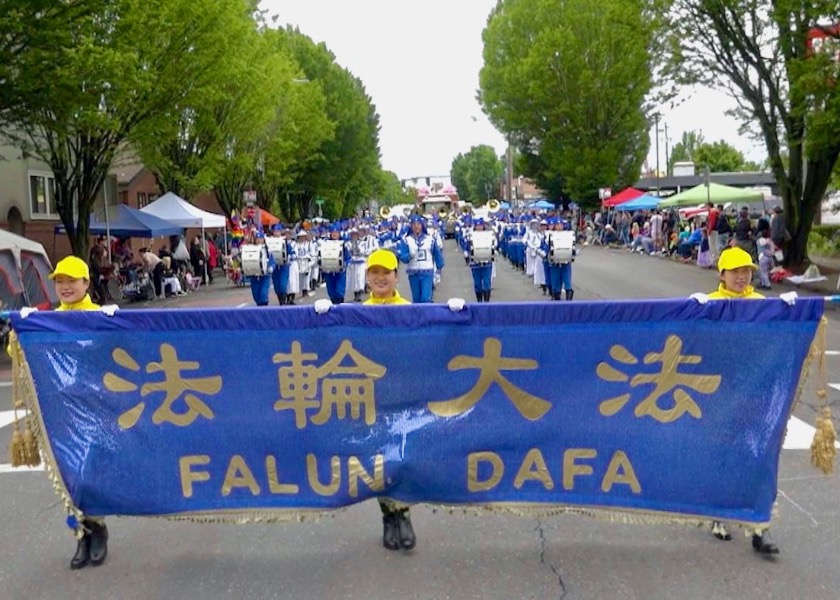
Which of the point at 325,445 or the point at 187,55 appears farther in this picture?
the point at 187,55

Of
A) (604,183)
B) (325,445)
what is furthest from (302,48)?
(325,445)

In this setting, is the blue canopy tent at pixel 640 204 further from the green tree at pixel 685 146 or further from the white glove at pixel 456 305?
the green tree at pixel 685 146

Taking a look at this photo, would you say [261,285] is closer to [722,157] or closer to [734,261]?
[734,261]

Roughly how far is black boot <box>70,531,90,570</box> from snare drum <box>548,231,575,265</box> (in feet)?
44.4

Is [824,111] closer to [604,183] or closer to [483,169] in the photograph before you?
[604,183]

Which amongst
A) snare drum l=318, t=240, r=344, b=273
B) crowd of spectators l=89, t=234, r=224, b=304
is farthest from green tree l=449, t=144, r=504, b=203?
snare drum l=318, t=240, r=344, b=273

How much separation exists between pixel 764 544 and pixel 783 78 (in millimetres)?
20503

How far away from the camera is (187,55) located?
2123cm

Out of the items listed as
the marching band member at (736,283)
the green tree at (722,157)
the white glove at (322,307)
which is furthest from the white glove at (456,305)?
the green tree at (722,157)

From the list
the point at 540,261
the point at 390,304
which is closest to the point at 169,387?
the point at 390,304

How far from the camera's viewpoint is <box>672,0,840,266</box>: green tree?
768 inches

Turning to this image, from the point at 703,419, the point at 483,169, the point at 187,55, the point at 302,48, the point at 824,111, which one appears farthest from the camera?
the point at 483,169

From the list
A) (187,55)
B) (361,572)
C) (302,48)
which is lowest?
(361,572)

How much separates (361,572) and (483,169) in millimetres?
163279
